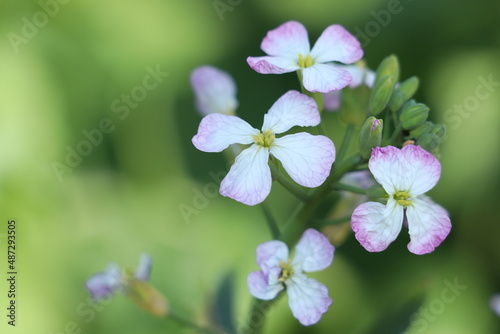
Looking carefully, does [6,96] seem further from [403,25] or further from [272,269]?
[403,25]

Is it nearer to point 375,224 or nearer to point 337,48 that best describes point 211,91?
point 337,48

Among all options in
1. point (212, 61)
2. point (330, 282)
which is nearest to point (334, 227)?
point (330, 282)

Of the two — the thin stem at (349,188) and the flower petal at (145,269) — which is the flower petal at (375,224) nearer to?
the thin stem at (349,188)

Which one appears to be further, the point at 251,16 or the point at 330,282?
the point at 251,16

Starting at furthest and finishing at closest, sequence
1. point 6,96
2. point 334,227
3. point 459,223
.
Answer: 1. point 459,223
2. point 6,96
3. point 334,227

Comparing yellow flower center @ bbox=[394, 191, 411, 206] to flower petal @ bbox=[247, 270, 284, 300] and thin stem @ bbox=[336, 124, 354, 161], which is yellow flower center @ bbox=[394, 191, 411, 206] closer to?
thin stem @ bbox=[336, 124, 354, 161]

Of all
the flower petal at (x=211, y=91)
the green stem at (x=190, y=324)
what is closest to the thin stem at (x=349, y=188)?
the flower petal at (x=211, y=91)

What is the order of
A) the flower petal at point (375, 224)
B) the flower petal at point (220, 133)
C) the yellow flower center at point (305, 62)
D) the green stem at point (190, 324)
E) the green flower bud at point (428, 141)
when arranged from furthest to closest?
the green stem at point (190, 324), the yellow flower center at point (305, 62), the green flower bud at point (428, 141), the flower petal at point (220, 133), the flower petal at point (375, 224)

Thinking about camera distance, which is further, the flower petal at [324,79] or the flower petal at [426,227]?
the flower petal at [324,79]
